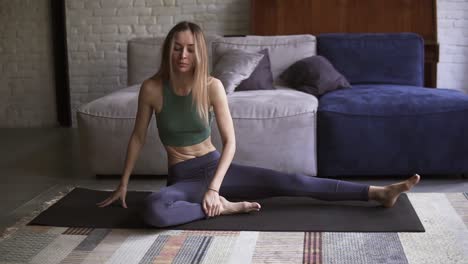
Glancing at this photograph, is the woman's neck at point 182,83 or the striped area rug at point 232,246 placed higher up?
the woman's neck at point 182,83

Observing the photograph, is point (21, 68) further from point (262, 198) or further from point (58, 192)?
point (262, 198)

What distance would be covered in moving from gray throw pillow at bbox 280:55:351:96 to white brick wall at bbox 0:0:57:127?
2.59 metres

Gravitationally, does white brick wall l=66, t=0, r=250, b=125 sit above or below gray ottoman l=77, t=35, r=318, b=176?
above

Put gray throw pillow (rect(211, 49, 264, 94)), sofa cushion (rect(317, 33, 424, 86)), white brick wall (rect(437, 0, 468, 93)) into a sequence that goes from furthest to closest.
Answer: white brick wall (rect(437, 0, 468, 93)) < sofa cushion (rect(317, 33, 424, 86)) < gray throw pillow (rect(211, 49, 264, 94))

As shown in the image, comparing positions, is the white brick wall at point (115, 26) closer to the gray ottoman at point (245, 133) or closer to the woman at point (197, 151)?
the gray ottoman at point (245, 133)

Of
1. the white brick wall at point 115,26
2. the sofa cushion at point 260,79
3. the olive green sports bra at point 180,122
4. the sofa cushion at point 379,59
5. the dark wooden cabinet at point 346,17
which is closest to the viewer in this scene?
the olive green sports bra at point 180,122

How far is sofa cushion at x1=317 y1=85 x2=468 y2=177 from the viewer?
4035 mm

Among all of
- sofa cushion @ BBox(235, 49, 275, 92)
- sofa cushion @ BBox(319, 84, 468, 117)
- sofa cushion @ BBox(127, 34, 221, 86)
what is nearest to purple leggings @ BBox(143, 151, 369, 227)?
sofa cushion @ BBox(319, 84, 468, 117)

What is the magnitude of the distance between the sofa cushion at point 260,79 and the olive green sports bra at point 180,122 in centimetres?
151

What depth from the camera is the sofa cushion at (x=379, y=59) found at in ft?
16.2

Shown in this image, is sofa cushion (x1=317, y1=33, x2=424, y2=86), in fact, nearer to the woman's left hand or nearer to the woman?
the woman

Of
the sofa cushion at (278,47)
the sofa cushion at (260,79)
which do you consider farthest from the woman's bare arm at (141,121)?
the sofa cushion at (278,47)

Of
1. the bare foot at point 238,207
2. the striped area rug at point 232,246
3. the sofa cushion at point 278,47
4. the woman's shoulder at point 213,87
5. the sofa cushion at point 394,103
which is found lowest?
the striped area rug at point 232,246

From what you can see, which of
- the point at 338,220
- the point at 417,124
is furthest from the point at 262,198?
the point at 417,124
